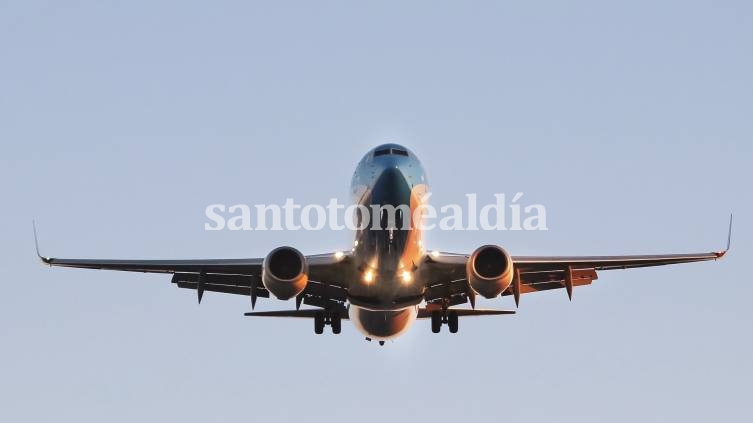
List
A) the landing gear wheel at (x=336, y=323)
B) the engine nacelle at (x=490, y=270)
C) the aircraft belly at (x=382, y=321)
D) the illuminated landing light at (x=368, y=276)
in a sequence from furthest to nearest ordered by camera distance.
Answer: the landing gear wheel at (x=336, y=323), the aircraft belly at (x=382, y=321), the illuminated landing light at (x=368, y=276), the engine nacelle at (x=490, y=270)

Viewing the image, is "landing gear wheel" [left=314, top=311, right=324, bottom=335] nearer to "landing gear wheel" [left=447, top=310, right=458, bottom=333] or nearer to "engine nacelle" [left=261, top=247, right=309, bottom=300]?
"landing gear wheel" [left=447, top=310, right=458, bottom=333]

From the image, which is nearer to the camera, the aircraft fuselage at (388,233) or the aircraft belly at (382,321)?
the aircraft fuselage at (388,233)

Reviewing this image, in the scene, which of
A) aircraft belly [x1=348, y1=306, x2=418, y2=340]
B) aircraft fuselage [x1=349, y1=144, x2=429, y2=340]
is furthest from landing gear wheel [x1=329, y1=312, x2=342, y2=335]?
aircraft fuselage [x1=349, y1=144, x2=429, y2=340]

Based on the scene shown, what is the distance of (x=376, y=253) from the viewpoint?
3197 cm

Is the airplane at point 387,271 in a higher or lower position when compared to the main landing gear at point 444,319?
higher

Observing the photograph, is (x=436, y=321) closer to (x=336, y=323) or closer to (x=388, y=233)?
(x=336, y=323)

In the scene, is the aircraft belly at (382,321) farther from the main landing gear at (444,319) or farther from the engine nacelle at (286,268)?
the engine nacelle at (286,268)

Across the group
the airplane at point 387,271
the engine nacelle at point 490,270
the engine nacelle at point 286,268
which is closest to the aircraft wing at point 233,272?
the airplane at point 387,271

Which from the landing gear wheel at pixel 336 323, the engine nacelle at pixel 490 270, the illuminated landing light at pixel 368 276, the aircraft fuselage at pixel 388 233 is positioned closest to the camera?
the aircraft fuselage at pixel 388 233

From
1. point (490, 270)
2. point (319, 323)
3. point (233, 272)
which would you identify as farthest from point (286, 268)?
point (319, 323)

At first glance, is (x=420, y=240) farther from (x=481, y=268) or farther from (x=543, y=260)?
(x=543, y=260)

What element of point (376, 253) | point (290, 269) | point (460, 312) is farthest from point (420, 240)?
point (460, 312)

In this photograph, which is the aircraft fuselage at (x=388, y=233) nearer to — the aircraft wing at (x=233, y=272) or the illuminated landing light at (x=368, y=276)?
the illuminated landing light at (x=368, y=276)

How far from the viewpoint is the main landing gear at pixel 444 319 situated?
3812 cm
